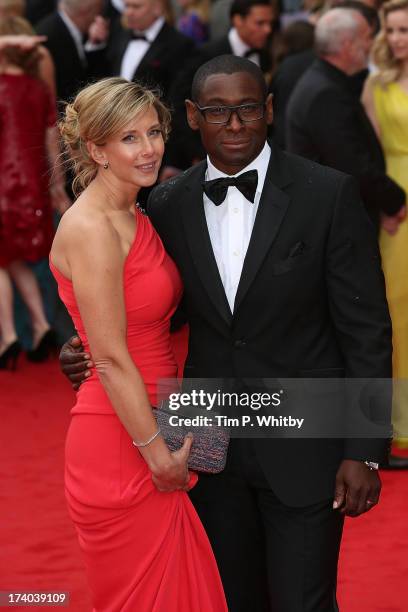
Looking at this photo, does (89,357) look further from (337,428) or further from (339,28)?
(339,28)

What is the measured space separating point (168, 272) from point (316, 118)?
273cm

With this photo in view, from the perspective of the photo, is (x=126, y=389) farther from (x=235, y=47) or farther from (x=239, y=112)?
(x=235, y=47)

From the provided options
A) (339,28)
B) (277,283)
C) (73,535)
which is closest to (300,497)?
(277,283)

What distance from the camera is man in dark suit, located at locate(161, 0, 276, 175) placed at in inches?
294

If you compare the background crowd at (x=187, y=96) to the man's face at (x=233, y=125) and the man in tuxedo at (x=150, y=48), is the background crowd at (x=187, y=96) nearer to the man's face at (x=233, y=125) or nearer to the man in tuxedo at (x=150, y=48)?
the man in tuxedo at (x=150, y=48)

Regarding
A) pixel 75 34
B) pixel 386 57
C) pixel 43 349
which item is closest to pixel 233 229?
pixel 386 57

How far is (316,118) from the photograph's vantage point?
5.78 m

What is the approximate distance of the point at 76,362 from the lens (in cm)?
323

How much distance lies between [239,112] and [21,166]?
4.46 meters

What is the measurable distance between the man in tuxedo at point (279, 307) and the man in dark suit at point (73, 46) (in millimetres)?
5046

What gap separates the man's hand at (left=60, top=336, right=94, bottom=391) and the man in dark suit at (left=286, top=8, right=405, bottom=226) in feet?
9.12

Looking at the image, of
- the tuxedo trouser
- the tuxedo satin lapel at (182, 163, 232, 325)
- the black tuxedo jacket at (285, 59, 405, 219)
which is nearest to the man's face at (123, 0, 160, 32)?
the black tuxedo jacket at (285, 59, 405, 219)

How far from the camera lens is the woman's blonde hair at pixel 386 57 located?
582 cm

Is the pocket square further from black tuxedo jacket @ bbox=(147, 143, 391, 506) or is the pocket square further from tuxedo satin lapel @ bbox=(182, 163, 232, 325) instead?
tuxedo satin lapel @ bbox=(182, 163, 232, 325)
